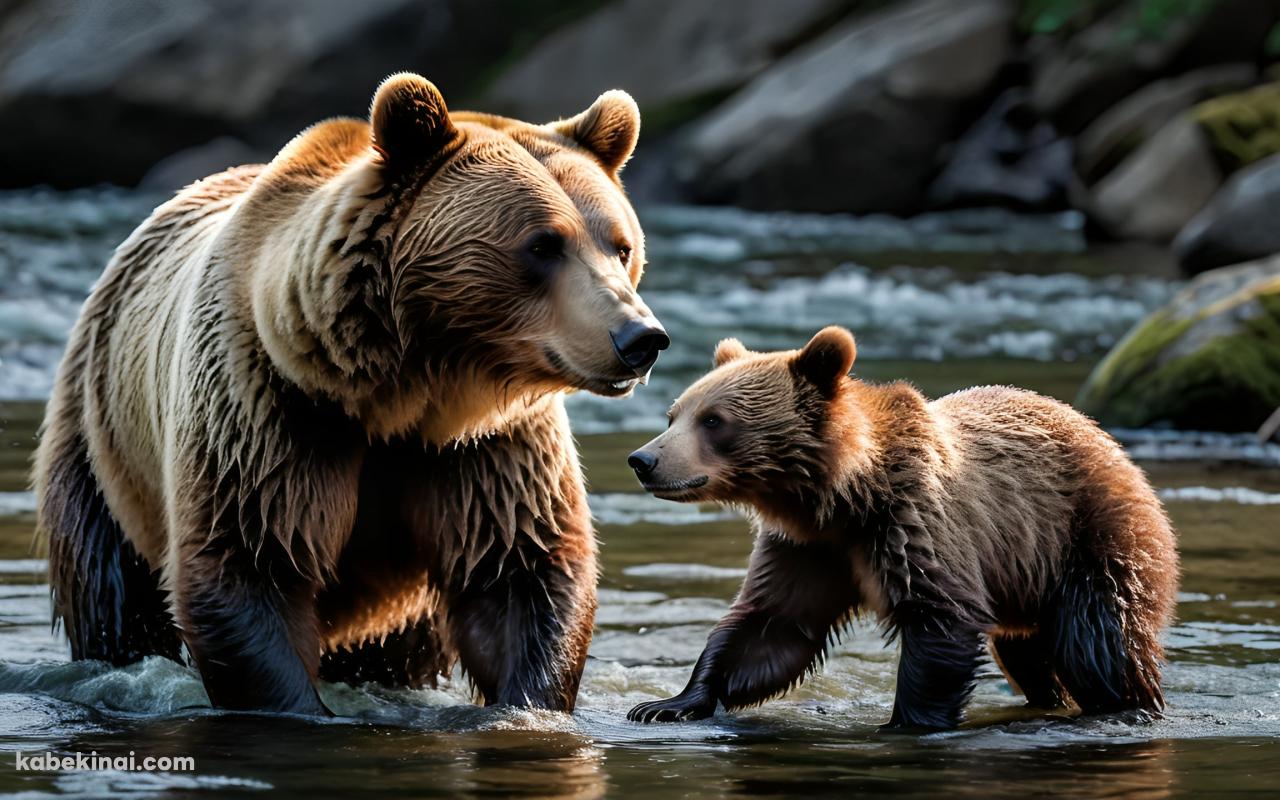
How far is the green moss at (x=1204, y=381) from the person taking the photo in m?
11.3

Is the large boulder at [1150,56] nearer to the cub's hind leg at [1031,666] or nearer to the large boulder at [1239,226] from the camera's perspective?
the large boulder at [1239,226]

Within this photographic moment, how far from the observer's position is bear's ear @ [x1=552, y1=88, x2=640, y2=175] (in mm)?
5805

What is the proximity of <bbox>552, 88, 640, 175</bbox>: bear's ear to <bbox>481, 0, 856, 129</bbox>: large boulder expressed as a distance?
2110 cm

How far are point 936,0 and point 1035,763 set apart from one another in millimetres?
22720

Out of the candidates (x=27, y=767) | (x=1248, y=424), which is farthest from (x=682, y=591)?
(x=1248, y=424)

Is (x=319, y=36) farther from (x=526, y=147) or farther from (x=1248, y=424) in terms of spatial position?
(x=526, y=147)

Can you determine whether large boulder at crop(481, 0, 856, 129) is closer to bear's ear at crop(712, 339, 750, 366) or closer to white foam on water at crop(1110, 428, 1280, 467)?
white foam on water at crop(1110, 428, 1280, 467)

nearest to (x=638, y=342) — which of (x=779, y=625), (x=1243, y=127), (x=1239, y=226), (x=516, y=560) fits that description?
(x=516, y=560)

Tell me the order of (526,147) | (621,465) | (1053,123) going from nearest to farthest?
(526,147)
(621,465)
(1053,123)

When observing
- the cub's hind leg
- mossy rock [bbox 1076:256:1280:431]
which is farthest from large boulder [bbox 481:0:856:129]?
the cub's hind leg

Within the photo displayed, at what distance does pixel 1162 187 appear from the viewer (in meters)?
21.7

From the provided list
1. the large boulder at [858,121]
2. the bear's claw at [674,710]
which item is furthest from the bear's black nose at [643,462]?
the large boulder at [858,121]

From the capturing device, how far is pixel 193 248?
6.34m

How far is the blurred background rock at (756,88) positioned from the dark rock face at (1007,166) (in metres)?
0.03
